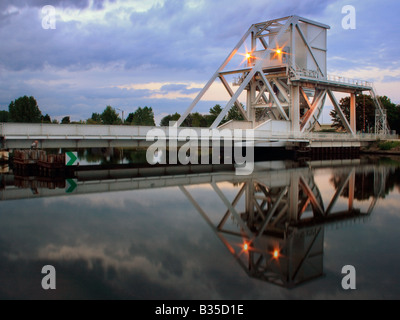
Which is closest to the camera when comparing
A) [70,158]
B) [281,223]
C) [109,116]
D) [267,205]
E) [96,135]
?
[281,223]

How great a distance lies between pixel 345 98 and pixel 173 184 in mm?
61484

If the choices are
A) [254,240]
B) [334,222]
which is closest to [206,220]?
[254,240]

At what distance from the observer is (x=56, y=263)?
759 cm

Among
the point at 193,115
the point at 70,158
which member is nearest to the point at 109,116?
the point at 193,115

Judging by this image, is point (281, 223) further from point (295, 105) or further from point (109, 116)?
point (109, 116)

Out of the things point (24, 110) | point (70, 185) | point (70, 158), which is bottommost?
point (70, 185)

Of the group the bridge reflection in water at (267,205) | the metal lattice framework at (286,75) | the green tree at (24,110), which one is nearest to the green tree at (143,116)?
the green tree at (24,110)

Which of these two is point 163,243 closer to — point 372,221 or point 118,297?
point 118,297

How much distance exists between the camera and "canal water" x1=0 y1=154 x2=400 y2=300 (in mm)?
6520

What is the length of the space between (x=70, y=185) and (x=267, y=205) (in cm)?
1013

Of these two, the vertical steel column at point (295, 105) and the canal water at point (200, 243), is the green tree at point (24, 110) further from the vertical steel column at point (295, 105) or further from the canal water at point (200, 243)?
the canal water at point (200, 243)

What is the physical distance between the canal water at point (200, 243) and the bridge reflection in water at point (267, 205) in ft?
0.14

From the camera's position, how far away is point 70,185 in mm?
18688

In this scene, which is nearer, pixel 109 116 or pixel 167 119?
pixel 109 116
